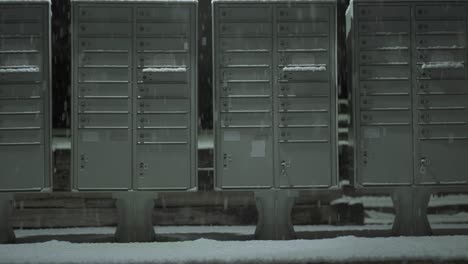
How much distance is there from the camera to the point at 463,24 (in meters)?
6.59

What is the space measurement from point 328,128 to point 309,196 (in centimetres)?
173

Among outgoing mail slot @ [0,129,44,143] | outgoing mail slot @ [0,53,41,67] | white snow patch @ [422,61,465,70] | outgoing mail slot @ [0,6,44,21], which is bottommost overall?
outgoing mail slot @ [0,129,44,143]

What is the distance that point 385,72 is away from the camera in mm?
6621

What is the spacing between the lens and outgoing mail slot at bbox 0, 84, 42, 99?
21.1 feet

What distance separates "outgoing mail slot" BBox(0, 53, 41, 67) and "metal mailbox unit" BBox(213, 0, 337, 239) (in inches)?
77.4

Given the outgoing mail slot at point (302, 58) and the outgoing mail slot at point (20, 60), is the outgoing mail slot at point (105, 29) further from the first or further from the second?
the outgoing mail slot at point (302, 58)

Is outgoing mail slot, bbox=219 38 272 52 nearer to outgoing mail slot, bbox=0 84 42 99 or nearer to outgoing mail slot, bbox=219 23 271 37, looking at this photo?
outgoing mail slot, bbox=219 23 271 37

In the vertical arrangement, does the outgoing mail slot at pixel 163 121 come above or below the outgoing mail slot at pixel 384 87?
below

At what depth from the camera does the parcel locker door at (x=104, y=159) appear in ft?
21.2

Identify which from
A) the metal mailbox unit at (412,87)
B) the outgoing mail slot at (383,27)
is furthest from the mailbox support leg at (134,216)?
the outgoing mail slot at (383,27)

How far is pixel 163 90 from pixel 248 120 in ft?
3.28

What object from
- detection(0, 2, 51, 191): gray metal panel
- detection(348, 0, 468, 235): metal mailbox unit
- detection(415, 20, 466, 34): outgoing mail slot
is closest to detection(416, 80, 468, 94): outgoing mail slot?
detection(348, 0, 468, 235): metal mailbox unit

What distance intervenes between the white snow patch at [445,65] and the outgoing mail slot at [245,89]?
177 centimetres

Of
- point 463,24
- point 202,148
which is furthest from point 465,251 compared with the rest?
point 202,148
